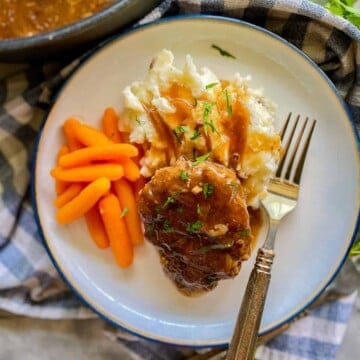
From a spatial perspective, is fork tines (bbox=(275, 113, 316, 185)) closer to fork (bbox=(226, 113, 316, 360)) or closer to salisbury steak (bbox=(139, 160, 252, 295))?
fork (bbox=(226, 113, 316, 360))

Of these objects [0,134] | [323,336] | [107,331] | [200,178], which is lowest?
[107,331]

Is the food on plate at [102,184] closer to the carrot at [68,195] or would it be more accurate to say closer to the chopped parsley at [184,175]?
the carrot at [68,195]

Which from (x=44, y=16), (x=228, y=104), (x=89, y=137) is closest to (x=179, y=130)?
(x=228, y=104)

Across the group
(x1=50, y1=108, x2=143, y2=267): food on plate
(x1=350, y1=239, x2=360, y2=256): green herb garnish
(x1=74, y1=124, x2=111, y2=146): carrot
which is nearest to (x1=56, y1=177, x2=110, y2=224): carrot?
(x1=50, y1=108, x2=143, y2=267): food on plate

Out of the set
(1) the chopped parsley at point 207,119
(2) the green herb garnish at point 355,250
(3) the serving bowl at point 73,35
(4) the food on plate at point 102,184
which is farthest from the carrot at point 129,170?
(2) the green herb garnish at point 355,250

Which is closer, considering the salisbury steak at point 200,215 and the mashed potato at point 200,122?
the salisbury steak at point 200,215

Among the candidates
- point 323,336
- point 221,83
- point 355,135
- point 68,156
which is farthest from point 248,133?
point 323,336

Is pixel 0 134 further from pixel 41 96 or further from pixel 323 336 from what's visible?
pixel 323 336
